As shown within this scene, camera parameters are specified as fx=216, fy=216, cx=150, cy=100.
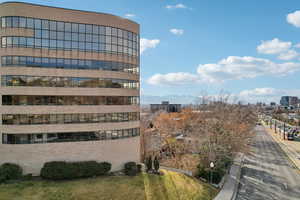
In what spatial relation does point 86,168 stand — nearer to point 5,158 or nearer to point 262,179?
point 5,158

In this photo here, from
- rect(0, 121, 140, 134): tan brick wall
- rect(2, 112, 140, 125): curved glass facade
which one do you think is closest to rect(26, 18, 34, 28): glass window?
rect(2, 112, 140, 125): curved glass facade

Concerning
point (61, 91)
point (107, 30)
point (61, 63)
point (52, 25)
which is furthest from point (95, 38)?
point (61, 91)

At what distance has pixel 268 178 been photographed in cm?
3456

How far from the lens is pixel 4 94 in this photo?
26219 mm

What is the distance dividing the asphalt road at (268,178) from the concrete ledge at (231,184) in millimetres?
610

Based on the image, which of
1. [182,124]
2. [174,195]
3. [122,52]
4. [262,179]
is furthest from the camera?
[182,124]

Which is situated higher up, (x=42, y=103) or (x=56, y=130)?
(x=42, y=103)

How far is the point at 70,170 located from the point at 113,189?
6.00 meters

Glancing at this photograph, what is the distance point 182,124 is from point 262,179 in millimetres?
33109

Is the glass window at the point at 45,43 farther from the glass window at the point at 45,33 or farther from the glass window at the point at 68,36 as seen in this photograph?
the glass window at the point at 68,36

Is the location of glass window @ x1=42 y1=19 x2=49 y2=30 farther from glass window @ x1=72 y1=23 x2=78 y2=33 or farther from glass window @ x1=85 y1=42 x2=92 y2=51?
glass window @ x1=85 y1=42 x2=92 y2=51

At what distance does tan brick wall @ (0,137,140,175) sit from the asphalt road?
650 inches

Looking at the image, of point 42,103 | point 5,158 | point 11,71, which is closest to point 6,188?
point 5,158

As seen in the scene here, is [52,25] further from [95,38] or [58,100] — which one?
[58,100]
